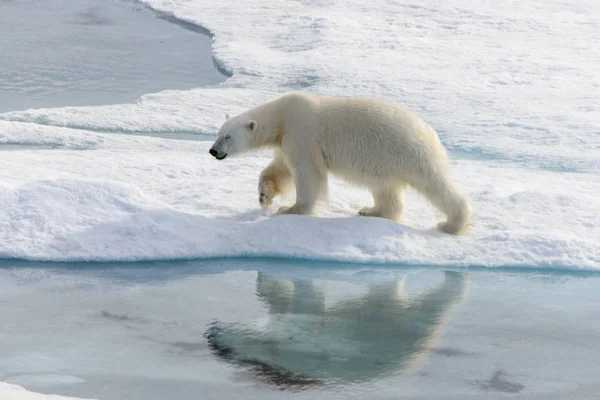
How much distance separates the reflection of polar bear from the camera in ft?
12.8

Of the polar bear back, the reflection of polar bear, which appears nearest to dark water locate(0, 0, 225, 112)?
the polar bear back

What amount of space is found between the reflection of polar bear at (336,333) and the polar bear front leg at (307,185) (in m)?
0.76

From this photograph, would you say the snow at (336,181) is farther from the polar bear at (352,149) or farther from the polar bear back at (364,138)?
the polar bear back at (364,138)

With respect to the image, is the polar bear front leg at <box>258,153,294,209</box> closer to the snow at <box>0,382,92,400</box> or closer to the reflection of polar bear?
the reflection of polar bear

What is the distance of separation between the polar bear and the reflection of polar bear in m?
0.70

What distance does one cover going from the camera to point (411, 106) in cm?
923

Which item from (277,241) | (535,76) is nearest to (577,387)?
(277,241)

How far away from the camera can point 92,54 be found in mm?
11953

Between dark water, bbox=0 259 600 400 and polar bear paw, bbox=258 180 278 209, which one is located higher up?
polar bear paw, bbox=258 180 278 209

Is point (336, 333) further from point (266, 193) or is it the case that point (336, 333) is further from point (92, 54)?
point (92, 54)

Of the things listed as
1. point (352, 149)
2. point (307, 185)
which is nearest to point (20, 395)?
point (307, 185)

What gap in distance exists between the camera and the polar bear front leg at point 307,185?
5.63 meters

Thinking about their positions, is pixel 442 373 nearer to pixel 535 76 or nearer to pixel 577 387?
pixel 577 387

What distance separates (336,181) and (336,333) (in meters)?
2.66
